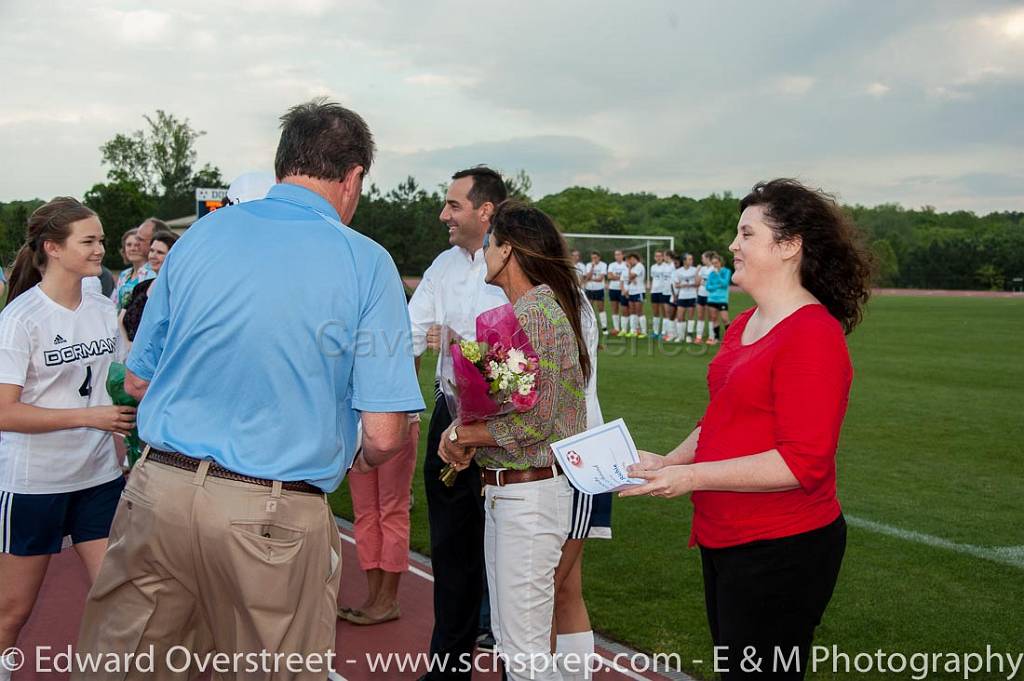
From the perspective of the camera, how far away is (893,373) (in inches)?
620

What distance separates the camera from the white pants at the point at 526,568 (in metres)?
3.15

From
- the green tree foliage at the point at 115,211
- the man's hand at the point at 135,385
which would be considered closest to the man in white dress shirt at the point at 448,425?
the man's hand at the point at 135,385

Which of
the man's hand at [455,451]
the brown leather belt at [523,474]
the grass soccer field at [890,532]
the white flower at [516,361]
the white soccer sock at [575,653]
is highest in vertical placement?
the white flower at [516,361]

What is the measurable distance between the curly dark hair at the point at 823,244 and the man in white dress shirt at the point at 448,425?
182 cm

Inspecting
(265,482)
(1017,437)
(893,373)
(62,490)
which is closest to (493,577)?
(265,482)

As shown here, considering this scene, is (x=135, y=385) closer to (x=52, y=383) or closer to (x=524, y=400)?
(x=52, y=383)

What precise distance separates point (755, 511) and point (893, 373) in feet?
46.9

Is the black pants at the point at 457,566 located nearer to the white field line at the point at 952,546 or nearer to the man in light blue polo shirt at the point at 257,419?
the man in light blue polo shirt at the point at 257,419

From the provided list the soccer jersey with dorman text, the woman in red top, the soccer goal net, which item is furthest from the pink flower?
the soccer goal net

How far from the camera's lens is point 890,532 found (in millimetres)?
6652

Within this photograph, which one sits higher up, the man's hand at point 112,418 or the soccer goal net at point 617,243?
the soccer goal net at point 617,243

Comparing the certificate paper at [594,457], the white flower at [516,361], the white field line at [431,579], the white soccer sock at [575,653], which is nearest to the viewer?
the certificate paper at [594,457]

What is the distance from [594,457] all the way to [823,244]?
3.19ft

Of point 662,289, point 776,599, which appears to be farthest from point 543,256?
point 662,289
